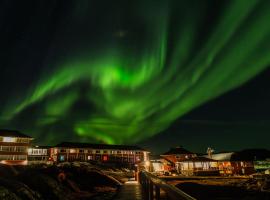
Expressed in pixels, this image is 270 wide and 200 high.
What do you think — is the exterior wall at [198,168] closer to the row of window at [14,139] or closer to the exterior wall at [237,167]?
the exterior wall at [237,167]

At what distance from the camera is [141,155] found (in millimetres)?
98875

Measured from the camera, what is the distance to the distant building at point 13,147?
64181mm

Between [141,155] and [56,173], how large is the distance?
75441mm

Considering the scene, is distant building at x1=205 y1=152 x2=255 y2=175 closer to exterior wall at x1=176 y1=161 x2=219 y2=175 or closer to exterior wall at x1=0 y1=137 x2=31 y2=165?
exterior wall at x1=176 y1=161 x2=219 y2=175

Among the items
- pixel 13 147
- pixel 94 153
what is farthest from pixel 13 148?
pixel 94 153

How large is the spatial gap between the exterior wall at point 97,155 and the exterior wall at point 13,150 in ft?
46.2

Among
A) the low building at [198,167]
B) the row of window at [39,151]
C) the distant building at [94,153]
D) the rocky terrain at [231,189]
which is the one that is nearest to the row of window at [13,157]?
the distant building at [94,153]

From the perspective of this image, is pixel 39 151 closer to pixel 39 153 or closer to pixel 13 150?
pixel 39 153

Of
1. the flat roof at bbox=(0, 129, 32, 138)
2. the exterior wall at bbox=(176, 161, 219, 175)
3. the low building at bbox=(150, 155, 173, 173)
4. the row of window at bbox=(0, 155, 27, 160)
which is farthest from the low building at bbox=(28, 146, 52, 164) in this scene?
the exterior wall at bbox=(176, 161, 219, 175)

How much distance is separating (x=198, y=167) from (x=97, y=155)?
3919 cm

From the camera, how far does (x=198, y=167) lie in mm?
65188

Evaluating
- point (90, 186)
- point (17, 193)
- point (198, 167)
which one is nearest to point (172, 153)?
point (198, 167)

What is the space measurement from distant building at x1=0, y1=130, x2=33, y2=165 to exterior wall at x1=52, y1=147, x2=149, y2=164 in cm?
1358

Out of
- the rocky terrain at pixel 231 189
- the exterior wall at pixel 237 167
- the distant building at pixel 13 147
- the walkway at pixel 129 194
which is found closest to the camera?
the walkway at pixel 129 194
